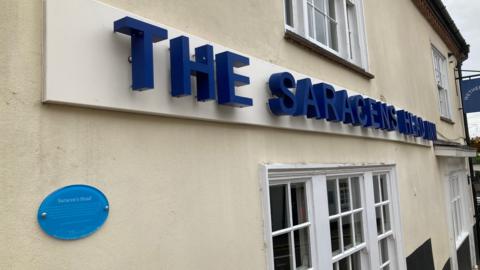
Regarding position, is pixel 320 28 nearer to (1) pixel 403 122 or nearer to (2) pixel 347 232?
(2) pixel 347 232

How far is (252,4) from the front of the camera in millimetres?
3375

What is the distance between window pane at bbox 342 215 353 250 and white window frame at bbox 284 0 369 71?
6.12ft

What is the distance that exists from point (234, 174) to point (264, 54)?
110 cm

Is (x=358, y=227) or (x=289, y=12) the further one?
(x=358, y=227)

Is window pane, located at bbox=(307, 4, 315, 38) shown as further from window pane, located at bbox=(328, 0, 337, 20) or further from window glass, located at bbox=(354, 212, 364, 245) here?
window glass, located at bbox=(354, 212, 364, 245)

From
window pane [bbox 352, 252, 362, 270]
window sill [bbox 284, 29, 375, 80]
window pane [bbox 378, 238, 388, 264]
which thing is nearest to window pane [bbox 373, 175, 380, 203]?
window pane [bbox 378, 238, 388, 264]

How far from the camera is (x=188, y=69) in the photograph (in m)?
2.43

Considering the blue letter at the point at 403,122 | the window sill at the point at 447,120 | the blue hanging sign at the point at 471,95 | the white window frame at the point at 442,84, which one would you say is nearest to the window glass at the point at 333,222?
the blue letter at the point at 403,122

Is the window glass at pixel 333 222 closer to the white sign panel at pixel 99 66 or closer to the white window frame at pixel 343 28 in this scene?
the white sign panel at pixel 99 66

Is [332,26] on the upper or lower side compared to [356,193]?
upper

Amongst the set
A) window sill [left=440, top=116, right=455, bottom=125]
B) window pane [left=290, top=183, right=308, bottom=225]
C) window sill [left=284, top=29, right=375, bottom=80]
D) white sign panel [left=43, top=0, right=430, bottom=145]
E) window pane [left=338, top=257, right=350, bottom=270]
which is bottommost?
window pane [left=338, top=257, right=350, bottom=270]

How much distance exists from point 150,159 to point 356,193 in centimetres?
334

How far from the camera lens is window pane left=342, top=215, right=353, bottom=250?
180 inches

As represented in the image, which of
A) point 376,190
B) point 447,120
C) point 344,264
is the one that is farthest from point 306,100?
point 447,120
